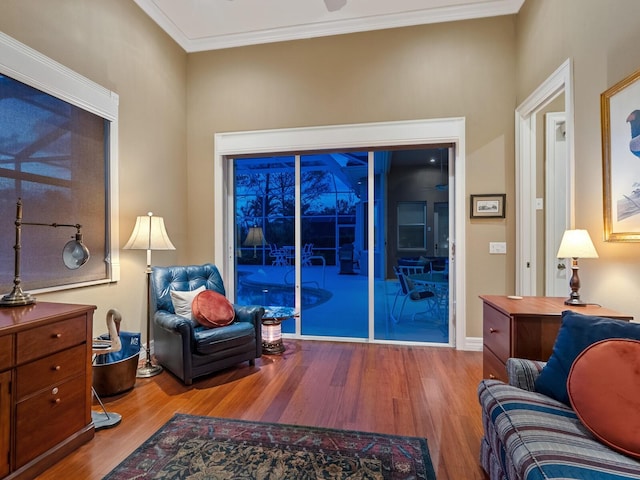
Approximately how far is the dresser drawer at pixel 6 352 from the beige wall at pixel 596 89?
3.38 meters

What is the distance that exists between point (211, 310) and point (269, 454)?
150 cm

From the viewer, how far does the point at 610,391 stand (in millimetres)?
1297

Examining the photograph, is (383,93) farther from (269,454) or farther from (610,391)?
(269,454)

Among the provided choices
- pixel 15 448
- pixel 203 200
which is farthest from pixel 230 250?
pixel 15 448

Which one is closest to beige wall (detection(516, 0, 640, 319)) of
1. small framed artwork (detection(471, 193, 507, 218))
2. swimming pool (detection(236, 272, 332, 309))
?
small framed artwork (detection(471, 193, 507, 218))

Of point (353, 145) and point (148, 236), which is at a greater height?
point (353, 145)

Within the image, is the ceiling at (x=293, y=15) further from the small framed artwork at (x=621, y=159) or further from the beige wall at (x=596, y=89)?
the small framed artwork at (x=621, y=159)

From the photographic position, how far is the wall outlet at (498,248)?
11.7ft

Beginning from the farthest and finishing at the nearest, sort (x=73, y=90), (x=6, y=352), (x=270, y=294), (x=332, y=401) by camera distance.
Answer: (x=270, y=294) → (x=73, y=90) → (x=332, y=401) → (x=6, y=352)

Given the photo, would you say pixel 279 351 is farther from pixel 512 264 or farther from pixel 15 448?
pixel 512 264

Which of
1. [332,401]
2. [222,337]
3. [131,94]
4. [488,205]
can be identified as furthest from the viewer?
[488,205]

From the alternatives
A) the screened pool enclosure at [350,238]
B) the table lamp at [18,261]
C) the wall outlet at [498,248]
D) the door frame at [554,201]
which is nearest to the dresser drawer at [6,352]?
the table lamp at [18,261]

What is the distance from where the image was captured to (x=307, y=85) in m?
3.90

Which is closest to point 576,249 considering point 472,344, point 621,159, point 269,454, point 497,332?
point 621,159
